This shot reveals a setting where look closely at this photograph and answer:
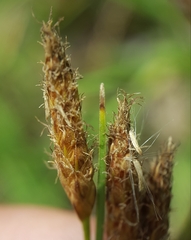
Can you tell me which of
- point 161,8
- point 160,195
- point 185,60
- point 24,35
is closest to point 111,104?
point 185,60

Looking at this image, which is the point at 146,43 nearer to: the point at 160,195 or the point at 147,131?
the point at 147,131

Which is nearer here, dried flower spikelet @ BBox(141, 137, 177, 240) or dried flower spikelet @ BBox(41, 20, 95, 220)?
dried flower spikelet @ BBox(41, 20, 95, 220)

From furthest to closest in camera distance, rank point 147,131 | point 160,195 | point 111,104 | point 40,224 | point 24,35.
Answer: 1. point 24,35
2. point 147,131
3. point 111,104
4. point 40,224
5. point 160,195

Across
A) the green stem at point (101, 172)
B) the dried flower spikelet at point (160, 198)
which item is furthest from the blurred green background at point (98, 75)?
the green stem at point (101, 172)

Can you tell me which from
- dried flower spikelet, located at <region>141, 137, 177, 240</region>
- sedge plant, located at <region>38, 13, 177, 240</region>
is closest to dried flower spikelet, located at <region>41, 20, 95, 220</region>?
sedge plant, located at <region>38, 13, 177, 240</region>

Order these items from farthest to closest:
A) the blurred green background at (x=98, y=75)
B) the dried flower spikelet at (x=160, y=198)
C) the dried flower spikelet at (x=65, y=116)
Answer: the blurred green background at (x=98, y=75) < the dried flower spikelet at (x=160, y=198) < the dried flower spikelet at (x=65, y=116)

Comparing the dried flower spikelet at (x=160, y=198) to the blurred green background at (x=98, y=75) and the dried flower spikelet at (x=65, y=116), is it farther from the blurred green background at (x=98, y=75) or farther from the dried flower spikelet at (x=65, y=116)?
the blurred green background at (x=98, y=75)

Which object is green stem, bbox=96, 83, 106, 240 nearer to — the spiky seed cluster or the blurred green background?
the spiky seed cluster
